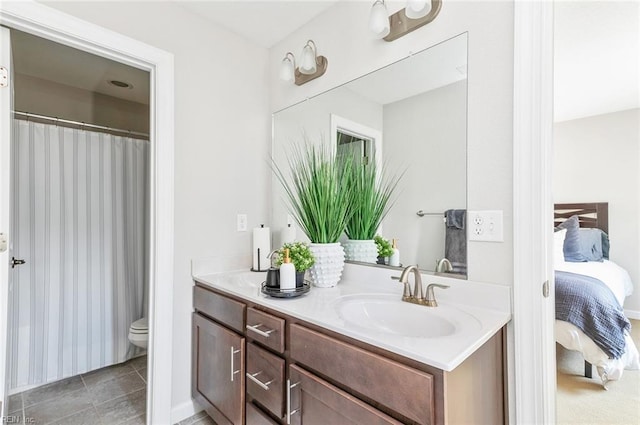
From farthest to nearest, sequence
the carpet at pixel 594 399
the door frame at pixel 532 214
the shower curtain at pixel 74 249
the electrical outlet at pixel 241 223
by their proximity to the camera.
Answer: the shower curtain at pixel 74 249 → the electrical outlet at pixel 241 223 → the carpet at pixel 594 399 → the door frame at pixel 532 214

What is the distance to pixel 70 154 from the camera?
2.29 meters

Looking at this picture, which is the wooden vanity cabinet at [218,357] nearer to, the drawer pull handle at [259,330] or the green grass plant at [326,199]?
the drawer pull handle at [259,330]

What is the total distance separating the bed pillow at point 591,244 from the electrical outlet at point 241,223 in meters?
3.57

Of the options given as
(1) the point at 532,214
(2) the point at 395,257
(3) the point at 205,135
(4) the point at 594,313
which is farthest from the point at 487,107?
(4) the point at 594,313

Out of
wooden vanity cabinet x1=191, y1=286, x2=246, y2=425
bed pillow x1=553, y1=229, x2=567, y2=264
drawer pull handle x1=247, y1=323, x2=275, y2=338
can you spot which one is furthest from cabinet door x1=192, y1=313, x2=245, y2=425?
bed pillow x1=553, y1=229, x2=567, y2=264

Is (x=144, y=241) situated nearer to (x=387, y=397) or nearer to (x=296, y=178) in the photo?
(x=296, y=178)

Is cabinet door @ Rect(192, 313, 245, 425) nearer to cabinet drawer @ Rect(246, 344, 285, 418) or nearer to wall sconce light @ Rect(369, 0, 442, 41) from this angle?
cabinet drawer @ Rect(246, 344, 285, 418)

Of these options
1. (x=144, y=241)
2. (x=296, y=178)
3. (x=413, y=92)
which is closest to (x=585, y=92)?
(x=413, y=92)

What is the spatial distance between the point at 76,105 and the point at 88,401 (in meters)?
2.33

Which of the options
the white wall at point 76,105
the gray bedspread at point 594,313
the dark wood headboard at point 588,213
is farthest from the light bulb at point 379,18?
the dark wood headboard at point 588,213

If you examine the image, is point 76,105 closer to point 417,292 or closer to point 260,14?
point 260,14

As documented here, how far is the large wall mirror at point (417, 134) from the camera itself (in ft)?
4.15

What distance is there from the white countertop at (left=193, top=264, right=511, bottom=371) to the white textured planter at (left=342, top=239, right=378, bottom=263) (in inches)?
2.2

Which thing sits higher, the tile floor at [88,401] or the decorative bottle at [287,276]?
the decorative bottle at [287,276]
